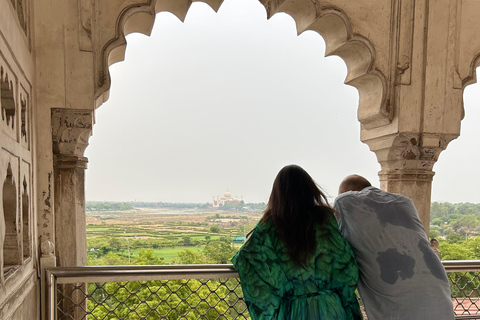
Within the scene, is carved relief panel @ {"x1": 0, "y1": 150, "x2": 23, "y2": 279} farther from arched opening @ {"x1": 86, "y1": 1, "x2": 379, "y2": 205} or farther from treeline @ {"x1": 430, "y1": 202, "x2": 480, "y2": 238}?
arched opening @ {"x1": 86, "y1": 1, "x2": 379, "y2": 205}

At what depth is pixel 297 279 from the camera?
165 cm

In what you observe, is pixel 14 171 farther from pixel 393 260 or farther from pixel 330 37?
pixel 330 37

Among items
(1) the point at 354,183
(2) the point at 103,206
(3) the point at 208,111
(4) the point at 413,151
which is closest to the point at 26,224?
(1) the point at 354,183

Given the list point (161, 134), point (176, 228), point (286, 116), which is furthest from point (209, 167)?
point (176, 228)

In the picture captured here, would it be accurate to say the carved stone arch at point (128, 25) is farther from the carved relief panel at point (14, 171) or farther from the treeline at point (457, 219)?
the treeline at point (457, 219)

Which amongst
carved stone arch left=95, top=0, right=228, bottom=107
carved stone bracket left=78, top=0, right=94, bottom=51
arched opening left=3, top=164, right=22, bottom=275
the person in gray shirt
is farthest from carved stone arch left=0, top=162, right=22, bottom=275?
the person in gray shirt

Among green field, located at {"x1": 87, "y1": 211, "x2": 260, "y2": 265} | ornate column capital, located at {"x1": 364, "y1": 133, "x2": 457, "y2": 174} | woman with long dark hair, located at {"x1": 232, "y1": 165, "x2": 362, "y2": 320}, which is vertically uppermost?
ornate column capital, located at {"x1": 364, "y1": 133, "x2": 457, "y2": 174}

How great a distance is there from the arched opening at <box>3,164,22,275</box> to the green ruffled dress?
1.04 meters

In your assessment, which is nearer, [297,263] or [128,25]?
[297,263]

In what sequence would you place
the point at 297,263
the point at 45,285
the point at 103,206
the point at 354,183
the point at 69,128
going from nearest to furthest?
the point at 297,263
the point at 354,183
the point at 45,285
the point at 69,128
the point at 103,206

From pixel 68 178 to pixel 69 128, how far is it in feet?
1.08

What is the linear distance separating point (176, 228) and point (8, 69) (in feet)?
46.7

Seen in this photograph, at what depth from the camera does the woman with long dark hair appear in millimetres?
1645

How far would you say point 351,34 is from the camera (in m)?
2.99
